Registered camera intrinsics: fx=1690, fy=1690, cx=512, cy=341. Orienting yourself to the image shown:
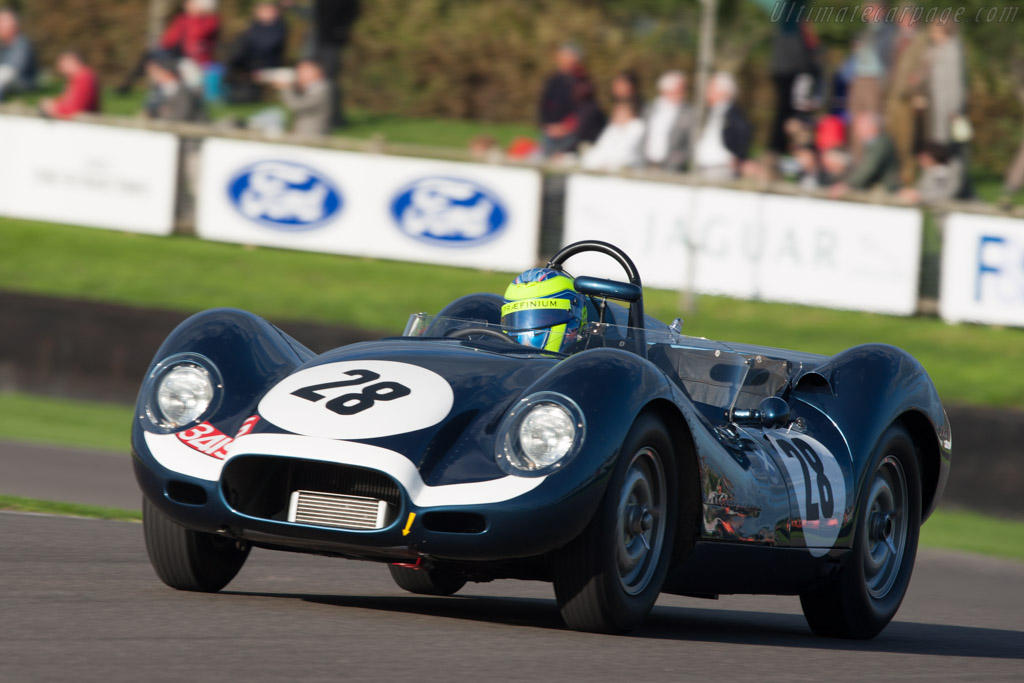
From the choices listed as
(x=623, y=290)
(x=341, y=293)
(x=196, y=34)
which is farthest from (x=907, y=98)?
(x=623, y=290)

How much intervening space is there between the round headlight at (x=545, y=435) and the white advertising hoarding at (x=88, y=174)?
11.0 m

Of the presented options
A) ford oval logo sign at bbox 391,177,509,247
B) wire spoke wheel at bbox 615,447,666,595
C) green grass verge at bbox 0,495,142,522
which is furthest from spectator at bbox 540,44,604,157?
wire spoke wheel at bbox 615,447,666,595

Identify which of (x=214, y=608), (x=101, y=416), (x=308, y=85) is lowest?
(x=101, y=416)

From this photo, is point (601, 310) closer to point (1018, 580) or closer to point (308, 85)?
point (1018, 580)

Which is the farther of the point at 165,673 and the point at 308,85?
the point at 308,85

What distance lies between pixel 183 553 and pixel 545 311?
145 centimetres

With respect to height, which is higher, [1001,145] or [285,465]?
[1001,145]

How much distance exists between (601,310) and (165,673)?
2592 mm

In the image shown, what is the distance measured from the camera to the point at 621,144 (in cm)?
1513

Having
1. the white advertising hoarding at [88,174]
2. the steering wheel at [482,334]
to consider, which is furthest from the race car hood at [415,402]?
the white advertising hoarding at [88,174]

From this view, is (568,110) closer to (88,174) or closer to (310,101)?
(310,101)

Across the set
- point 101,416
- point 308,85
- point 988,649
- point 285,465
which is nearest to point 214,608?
point 285,465

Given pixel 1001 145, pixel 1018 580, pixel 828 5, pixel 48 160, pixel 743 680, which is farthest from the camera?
pixel 828 5

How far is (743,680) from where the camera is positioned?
4.27 meters
